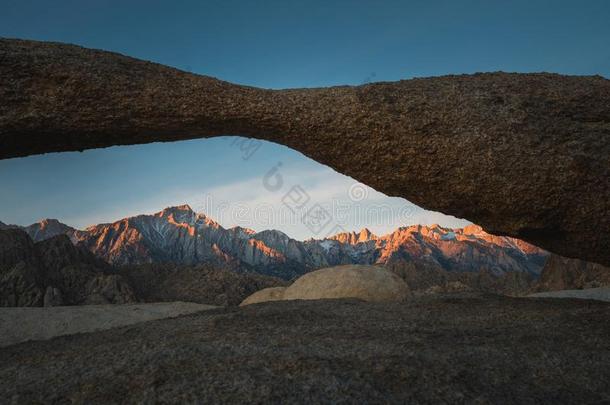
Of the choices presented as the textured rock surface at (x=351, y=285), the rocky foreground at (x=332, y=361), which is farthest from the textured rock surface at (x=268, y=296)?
the rocky foreground at (x=332, y=361)

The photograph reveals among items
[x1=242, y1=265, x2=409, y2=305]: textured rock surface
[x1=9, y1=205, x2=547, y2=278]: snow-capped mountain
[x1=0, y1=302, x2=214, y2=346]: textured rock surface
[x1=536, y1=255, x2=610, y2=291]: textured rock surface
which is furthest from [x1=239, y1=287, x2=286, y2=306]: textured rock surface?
[x1=9, y1=205, x2=547, y2=278]: snow-capped mountain

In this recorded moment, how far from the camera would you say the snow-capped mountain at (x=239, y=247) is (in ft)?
385

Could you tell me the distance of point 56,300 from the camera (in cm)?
3800

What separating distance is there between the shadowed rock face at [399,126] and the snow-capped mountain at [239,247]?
11257 cm

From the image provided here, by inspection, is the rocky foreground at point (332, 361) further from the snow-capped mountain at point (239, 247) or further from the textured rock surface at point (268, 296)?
the snow-capped mountain at point (239, 247)

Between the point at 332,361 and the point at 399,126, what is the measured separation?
4.47 m

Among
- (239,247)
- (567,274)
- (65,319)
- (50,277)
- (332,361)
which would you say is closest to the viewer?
(332,361)

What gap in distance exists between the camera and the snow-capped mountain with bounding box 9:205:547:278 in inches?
4626

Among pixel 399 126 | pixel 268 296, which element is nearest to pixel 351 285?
pixel 268 296

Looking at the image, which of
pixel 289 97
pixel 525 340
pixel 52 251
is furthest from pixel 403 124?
pixel 52 251

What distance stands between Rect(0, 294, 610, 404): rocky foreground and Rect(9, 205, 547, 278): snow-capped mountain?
4432 inches

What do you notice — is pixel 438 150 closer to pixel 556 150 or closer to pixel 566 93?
pixel 556 150

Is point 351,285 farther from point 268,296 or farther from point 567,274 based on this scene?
point 567,274

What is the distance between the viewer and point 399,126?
7.50 meters
